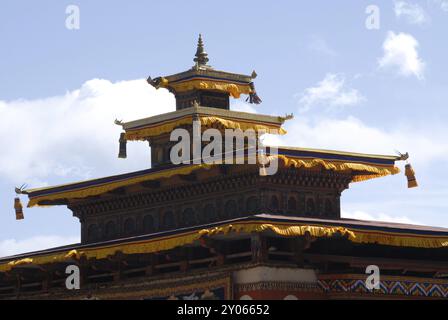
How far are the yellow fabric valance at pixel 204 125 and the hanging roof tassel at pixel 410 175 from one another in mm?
6936

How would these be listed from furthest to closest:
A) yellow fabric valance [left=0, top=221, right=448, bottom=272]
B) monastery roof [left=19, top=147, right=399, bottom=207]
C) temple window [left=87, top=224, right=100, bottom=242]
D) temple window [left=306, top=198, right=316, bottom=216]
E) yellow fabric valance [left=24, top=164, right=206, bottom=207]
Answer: temple window [left=87, top=224, right=100, bottom=242]
temple window [left=306, top=198, right=316, bottom=216]
yellow fabric valance [left=24, top=164, right=206, bottom=207]
monastery roof [left=19, top=147, right=399, bottom=207]
yellow fabric valance [left=0, top=221, right=448, bottom=272]

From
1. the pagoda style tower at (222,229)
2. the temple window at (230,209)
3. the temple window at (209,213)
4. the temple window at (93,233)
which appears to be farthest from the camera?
the temple window at (93,233)

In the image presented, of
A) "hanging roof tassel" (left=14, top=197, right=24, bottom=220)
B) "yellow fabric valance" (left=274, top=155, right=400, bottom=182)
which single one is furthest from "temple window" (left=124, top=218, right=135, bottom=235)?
"yellow fabric valance" (left=274, top=155, right=400, bottom=182)

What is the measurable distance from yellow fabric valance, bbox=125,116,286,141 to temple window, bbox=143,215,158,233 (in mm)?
3802

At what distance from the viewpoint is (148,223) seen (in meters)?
49.7

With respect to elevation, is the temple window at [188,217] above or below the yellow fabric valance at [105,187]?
below

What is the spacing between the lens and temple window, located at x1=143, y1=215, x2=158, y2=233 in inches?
1948

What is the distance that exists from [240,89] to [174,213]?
7.78 m

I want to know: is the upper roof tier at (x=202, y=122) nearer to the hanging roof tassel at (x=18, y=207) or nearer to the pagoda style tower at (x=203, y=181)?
the pagoda style tower at (x=203, y=181)

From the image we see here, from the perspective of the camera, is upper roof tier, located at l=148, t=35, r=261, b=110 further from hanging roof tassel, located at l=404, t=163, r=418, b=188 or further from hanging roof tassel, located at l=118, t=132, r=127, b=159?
hanging roof tassel, located at l=404, t=163, r=418, b=188

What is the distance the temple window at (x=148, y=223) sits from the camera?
49.5 m

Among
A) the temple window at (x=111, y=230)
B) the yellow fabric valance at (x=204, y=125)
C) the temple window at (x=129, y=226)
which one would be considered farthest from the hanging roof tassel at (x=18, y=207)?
the yellow fabric valance at (x=204, y=125)
